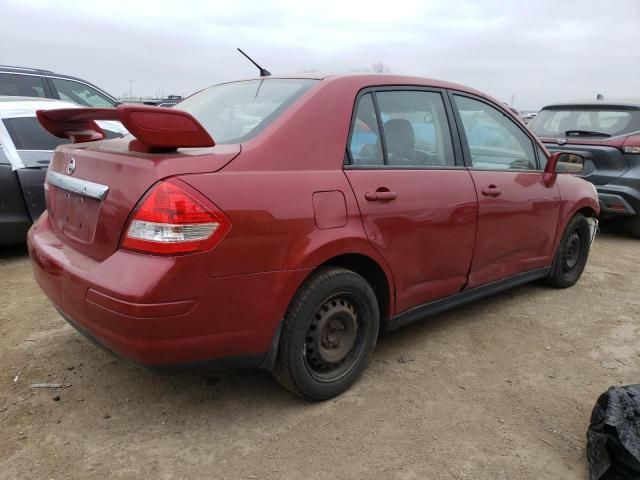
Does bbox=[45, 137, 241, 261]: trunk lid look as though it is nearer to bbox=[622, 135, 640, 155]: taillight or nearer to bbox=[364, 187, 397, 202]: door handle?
bbox=[364, 187, 397, 202]: door handle

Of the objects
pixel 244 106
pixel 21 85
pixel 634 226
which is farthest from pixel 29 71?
pixel 634 226

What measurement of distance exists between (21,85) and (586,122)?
768 centimetres

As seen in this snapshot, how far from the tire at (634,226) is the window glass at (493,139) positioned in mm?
3205

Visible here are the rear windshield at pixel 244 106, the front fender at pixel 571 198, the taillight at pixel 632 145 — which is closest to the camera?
the rear windshield at pixel 244 106

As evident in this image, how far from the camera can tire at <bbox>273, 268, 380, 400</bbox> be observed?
2404 millimetres

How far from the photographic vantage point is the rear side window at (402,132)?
274cm

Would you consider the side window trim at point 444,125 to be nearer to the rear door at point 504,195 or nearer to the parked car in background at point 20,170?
the rear door at point 504,195

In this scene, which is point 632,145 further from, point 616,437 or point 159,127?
point 159,127

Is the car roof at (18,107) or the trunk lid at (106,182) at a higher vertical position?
the car roof at (18,107)

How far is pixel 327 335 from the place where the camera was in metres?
2.63

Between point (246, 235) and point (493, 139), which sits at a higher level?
point (493, 139)

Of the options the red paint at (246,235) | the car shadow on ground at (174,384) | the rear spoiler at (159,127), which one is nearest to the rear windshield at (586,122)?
the red paint at (246,235)

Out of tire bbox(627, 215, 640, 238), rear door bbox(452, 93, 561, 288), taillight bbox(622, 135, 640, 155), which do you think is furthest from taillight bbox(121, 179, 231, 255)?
tire bbox(627, 215, 640, 238)

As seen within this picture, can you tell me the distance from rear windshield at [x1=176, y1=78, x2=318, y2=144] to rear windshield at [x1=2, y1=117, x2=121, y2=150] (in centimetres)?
228
